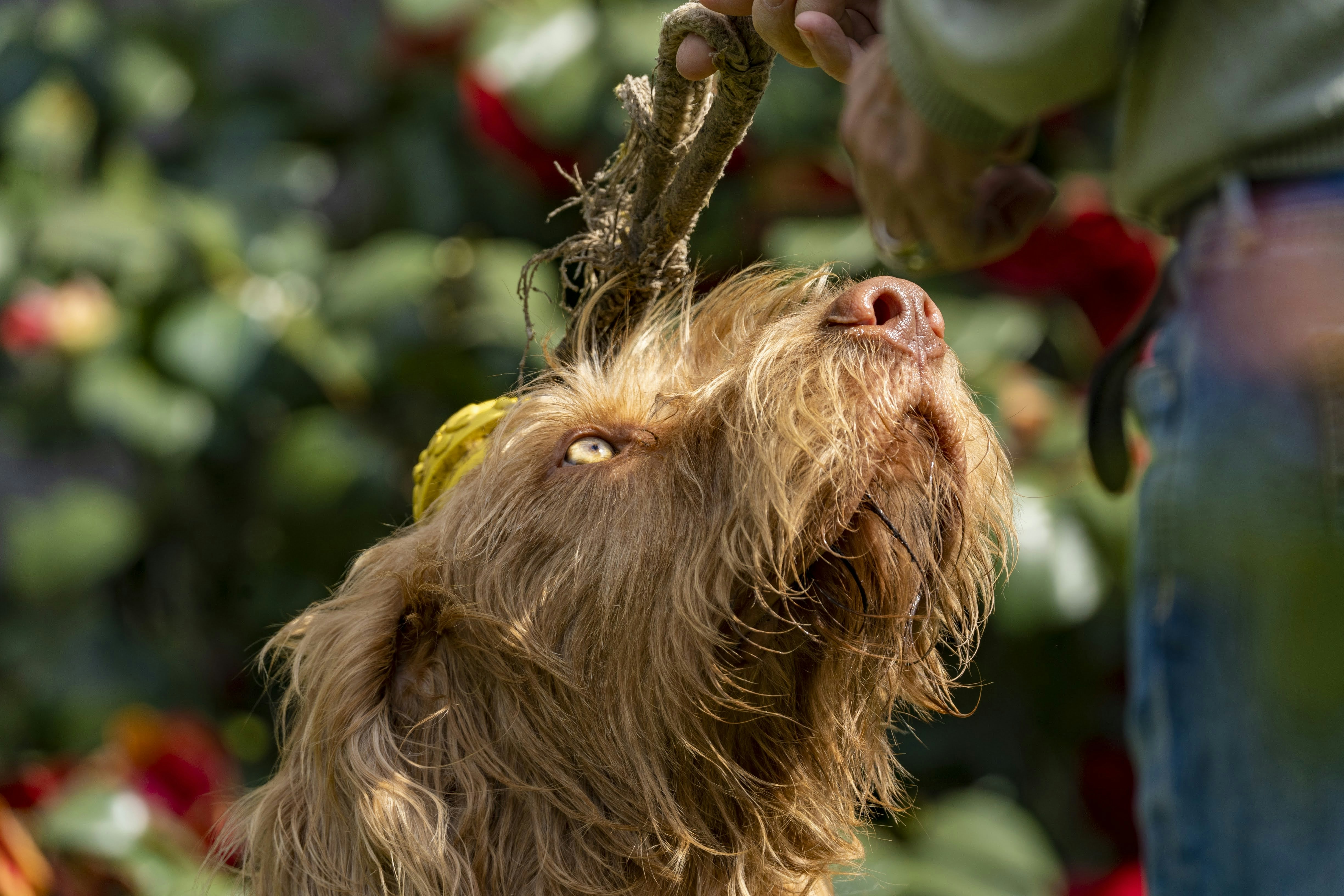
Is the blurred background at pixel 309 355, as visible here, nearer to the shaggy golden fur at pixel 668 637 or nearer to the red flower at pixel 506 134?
the red flower at pixel 506 134

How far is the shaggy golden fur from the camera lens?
1479 millimetres

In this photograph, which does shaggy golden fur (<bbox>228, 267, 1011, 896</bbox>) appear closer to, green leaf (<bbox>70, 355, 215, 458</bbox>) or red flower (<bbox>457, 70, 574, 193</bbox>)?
red flower (<bbox>457, 70, 574, 193</bbox>)

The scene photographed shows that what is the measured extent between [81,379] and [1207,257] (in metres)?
3.43

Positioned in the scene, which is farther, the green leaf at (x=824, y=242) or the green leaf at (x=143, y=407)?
the green leaf at (x=143, y=407)

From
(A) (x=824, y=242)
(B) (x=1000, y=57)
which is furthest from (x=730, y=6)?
(A) (x=824, y=242)

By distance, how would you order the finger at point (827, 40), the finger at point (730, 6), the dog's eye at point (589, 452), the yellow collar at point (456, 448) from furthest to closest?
the yellow collar at point (456, 448) → the dog's eye at point (589, 452) → the finger at point (730, 6) → the finger at point (827, 40)

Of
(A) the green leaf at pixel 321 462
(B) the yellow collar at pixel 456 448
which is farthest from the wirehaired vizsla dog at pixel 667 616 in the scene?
(A) the green leaf at pixel 321 462

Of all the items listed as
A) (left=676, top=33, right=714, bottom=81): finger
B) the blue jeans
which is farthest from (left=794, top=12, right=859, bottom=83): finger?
the blue jeans

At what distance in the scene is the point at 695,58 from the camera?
140cm

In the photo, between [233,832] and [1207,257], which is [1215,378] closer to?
[1207,257]

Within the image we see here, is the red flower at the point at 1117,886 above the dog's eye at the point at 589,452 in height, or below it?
below

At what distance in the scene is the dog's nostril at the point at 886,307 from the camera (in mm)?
1491

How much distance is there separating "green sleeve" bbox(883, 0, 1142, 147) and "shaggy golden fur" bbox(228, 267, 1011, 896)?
1.54ft

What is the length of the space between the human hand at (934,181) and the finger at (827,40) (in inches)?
→ 3.3
